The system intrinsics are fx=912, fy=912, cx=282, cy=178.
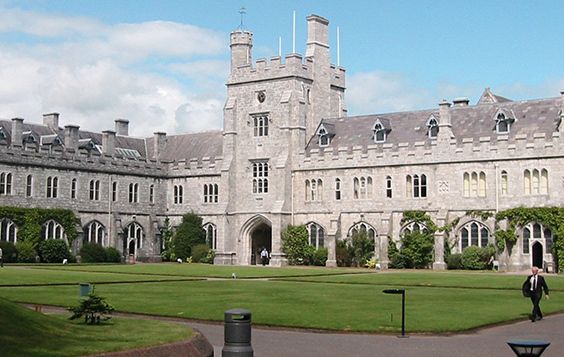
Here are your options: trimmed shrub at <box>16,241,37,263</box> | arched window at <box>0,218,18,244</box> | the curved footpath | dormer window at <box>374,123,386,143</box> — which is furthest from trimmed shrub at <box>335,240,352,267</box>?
the curved footpath

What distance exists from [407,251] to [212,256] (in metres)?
15.3

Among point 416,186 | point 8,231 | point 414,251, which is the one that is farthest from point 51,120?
point 414,251

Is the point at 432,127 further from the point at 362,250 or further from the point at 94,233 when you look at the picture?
the point at 94,233

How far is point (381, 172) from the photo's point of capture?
191 feet

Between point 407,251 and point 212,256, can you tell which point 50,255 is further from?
point 407,251

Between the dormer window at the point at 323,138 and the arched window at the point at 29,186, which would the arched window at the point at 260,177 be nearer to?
the dormer window at the point at 323,138

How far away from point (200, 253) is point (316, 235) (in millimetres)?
8831

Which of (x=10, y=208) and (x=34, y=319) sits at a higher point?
(x=10, y=208)

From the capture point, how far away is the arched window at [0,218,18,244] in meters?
57.5

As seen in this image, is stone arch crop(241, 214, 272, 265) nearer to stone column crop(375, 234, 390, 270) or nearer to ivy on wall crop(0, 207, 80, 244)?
stone column crop(375, 234, 390, 270)

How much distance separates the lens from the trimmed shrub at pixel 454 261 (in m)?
53.3

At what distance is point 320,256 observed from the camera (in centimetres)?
5934

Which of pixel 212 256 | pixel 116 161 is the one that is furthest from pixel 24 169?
pixel 212 256

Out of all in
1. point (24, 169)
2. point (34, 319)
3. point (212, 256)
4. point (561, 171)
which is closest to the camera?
point (34, 319)
